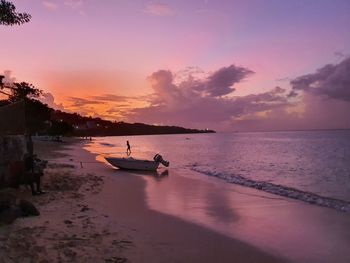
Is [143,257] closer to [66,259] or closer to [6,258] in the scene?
[66,259]

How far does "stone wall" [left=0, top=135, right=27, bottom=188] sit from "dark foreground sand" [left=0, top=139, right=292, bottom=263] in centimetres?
72

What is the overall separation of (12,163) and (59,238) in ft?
22.9

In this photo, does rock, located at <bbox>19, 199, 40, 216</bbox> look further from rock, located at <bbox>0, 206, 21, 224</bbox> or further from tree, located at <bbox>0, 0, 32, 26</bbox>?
tree, located at <bbox>0, 0, 32, 26</bbox>

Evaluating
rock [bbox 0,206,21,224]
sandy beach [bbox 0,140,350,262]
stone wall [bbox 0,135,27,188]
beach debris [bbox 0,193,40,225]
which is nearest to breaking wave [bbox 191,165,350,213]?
sandy beach [bbox 0,140,350,262]

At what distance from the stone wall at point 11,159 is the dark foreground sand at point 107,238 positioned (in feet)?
2.37

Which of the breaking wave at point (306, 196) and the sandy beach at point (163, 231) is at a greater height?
the sandy beach at point (163, 231)

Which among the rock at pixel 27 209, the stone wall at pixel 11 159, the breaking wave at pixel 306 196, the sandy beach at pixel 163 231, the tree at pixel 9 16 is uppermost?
the tree at pixel 9 16

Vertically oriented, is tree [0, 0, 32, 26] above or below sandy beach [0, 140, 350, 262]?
above

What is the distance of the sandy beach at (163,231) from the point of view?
8250 mm

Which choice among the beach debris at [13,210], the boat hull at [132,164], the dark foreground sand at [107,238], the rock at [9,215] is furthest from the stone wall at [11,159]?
the boat hull at [132,164]

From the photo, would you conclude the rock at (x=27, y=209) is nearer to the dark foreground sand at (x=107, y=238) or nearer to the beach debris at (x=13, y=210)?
the beach debris at (x=13, y=210)

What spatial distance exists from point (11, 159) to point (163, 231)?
719 centimetres

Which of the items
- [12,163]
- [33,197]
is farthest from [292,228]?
[12,163]

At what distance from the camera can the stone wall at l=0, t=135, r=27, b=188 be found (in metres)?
14.2
